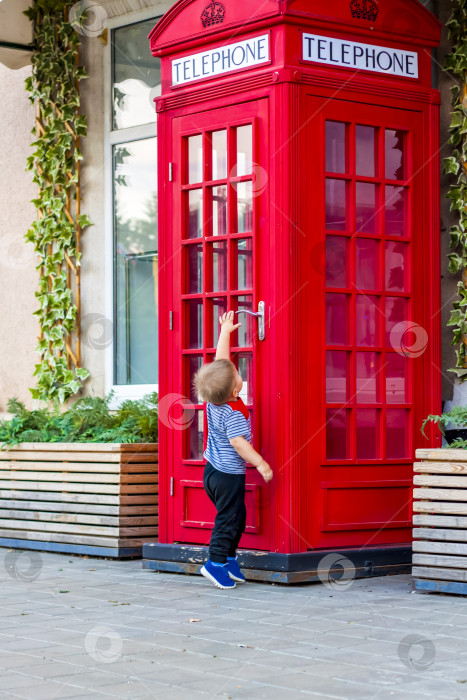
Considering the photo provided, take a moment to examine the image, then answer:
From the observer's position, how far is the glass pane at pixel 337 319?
6422 mm

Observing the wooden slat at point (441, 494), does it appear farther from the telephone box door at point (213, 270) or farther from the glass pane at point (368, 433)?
the telephone box door at point (213, 270)

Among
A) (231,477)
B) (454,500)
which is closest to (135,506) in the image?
(231,477)

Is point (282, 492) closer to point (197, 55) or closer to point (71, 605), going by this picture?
point (71, 605)

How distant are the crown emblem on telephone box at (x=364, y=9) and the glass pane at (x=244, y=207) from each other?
3.90 ft

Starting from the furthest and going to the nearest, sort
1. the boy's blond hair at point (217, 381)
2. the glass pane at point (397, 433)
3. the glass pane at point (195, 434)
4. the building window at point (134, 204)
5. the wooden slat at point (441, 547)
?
the building window at point (134, 204), the glass pane at point (195, 434), the glass pane at point (397, 433), the boy's blond hair at point (217, 381), the wooden slat at point (441, 547)

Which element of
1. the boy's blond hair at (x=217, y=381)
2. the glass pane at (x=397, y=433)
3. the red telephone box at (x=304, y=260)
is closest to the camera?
the boy's blond hair at (x=217, y=381)

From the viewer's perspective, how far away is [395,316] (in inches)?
261

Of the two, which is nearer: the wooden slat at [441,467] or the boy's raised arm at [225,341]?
the wooden slat at [441,467]

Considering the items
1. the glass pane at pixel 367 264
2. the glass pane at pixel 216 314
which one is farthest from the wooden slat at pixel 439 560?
the glass pane at pixel 216 314

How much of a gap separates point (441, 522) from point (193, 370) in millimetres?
1898

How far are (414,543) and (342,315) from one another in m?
1.44

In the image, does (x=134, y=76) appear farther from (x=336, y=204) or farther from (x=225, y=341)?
(x=225, y=341)

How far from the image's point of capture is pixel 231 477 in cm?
613

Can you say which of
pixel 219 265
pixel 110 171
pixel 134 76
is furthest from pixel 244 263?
pixel 134 76
